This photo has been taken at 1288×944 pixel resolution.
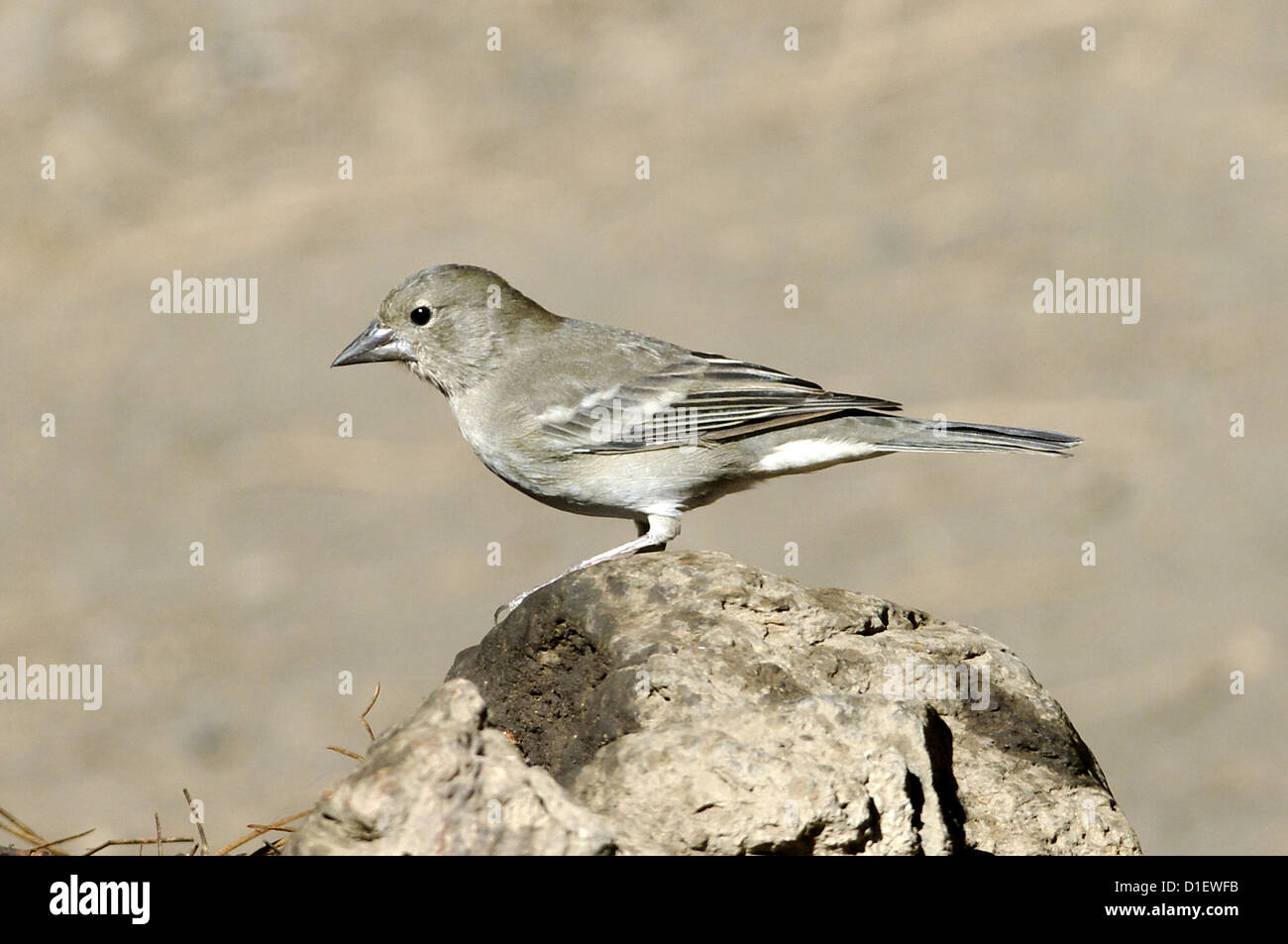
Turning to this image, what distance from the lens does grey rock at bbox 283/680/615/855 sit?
3.93 m

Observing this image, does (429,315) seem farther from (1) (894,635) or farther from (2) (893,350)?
(2) (893,350)

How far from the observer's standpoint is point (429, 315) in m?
7.36

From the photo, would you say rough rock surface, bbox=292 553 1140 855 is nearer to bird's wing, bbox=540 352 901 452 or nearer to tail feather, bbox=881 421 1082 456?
tail feather, bbox=881 421 1082 456

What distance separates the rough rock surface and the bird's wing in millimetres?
1569

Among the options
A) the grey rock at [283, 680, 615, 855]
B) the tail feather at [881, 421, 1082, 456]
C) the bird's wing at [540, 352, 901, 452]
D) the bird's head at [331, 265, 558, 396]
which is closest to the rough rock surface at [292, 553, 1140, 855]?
the grey rock at [283, 680, 615, 855]

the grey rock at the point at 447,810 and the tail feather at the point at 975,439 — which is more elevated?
the tail feather at the point at 975,439

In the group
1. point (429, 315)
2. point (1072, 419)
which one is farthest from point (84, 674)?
point (1072, 419)

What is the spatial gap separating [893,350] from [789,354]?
3.31 feet

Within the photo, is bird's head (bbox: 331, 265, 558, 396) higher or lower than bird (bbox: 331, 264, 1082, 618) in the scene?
higher

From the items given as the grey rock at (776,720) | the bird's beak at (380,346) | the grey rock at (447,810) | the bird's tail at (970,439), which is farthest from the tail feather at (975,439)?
the grey rock at (447,810)

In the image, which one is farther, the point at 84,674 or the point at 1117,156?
the point at 1117,156

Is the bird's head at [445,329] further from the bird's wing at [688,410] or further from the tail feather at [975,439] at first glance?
the tail feather at [975,439]

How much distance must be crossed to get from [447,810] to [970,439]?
3.63m

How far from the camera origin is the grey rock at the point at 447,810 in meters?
3.93
